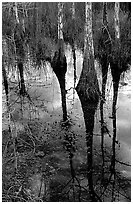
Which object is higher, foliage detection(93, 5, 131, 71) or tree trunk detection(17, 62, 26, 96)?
foliage detection(93, 5, 131, 71)

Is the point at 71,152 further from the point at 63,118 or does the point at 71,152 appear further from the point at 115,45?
the point at 115,45

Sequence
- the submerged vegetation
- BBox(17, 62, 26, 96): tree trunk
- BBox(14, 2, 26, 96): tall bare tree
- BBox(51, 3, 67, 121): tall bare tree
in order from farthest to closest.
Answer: BBox(51, 3, 67, 121): tall bare tree → BBox(14, 2, 26, 96): tall bare tree → BBox(17, 62, 26, 96): tree trunk → the submerged vegetation

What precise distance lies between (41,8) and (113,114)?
959cm

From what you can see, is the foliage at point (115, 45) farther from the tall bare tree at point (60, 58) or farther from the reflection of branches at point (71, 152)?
the reflection of branches at point (71, 152)

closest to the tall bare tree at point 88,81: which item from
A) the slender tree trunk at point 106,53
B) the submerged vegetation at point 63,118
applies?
the submerged vegetation at point 63,118

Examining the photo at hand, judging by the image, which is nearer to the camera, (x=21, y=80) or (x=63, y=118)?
(x=63, y=118)

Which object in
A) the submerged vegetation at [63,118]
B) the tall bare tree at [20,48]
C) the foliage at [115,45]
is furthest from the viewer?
the foliage at [115,45]

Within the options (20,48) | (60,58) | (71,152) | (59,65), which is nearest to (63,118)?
(71,152)

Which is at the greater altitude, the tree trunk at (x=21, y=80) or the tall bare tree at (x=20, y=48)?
the tall bare tree at (x=20, y=48)

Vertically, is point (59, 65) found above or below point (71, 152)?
above

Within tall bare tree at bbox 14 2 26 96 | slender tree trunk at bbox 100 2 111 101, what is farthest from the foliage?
tall bare tree at bbox 14 2 26 96

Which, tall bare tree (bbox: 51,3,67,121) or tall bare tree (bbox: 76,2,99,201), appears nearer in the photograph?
tall bare tree (bbox: 76,2,99,201)

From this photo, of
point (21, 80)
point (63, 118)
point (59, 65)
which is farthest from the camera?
point (59, 65)

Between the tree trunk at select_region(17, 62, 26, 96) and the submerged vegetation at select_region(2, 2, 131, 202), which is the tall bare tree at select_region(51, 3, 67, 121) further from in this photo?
the tree trunk at select_region(17, 62, 26, 96)
